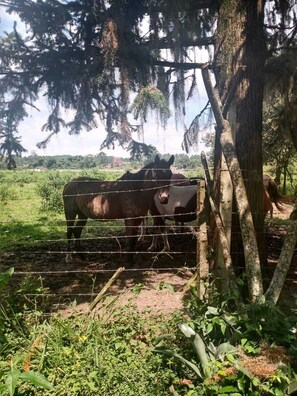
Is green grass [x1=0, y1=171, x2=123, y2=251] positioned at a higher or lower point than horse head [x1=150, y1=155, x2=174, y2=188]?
lower

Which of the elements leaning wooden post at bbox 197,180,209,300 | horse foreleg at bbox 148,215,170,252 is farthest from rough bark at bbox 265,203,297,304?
horse foreleg at bbox 148,215,170,252

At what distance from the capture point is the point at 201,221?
3252 millimetres

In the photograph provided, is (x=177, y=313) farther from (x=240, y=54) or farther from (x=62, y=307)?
(x=240, y=54)

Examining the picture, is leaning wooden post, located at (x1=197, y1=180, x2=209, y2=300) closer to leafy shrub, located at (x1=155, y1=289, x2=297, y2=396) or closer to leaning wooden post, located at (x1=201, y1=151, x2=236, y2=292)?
leaning wooden post, located at (x1=201, y1=151, x2=236, y2=292)

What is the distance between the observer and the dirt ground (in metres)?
3.97

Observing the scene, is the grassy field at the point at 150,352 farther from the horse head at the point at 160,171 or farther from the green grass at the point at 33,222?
the horse head at the point at 160,171

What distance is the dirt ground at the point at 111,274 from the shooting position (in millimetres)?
3974

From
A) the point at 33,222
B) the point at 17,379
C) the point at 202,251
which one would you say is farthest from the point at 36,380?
the point at 33,222

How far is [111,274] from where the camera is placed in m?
5.31

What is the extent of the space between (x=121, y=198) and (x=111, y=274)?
5.11 feet

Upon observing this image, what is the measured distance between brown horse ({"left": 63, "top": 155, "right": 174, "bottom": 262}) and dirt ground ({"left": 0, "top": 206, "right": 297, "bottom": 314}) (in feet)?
1.49

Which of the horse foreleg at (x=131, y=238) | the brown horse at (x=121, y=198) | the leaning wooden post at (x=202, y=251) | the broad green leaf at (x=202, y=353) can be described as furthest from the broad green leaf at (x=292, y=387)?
the brown horse at (x=121, y=198)

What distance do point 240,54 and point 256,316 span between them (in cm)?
306

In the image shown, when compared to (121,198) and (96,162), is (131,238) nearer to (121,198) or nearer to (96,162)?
(121,198)
